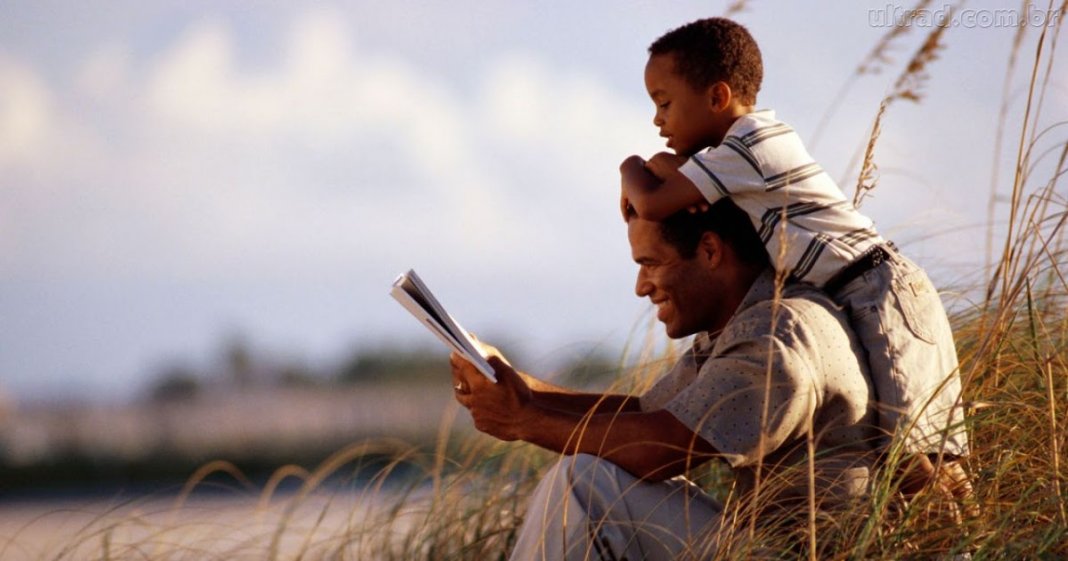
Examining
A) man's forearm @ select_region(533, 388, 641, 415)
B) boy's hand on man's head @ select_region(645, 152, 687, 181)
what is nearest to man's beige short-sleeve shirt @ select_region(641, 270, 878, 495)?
boy's hand on man's head @ select_region(645, 152, 687, 181)

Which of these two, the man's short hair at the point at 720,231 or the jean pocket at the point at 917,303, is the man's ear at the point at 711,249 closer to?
the man's short hair at the point at 720,231

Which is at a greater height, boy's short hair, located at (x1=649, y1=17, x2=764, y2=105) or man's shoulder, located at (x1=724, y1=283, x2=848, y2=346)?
boy's short hair, located at (x1=649, y1=17, x2=764, y2=105)

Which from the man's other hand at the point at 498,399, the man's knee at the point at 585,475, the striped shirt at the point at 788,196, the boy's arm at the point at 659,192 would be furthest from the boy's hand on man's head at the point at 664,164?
the man's knee at the point at 585,475

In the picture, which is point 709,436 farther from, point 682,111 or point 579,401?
point 682,111

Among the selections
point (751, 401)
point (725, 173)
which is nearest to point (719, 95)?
point (725, 173)

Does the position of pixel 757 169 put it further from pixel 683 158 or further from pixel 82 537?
pixel 82 537

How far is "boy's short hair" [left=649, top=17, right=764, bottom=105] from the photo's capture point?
3643 millimetres

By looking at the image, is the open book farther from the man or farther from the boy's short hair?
the boy's short hair

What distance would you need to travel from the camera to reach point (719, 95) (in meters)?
3.65

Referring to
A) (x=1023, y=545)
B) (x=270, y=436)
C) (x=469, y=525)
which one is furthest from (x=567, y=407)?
(x=270, y=436)

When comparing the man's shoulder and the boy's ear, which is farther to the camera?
the boy's ear

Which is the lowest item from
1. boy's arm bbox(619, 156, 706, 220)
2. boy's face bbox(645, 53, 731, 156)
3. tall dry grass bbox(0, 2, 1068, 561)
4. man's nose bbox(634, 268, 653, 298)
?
tall dry grass bbox(0, 2, 1068, 561)

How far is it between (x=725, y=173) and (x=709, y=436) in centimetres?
67

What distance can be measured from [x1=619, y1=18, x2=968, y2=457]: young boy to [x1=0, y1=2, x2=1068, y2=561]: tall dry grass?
0.11 meters
